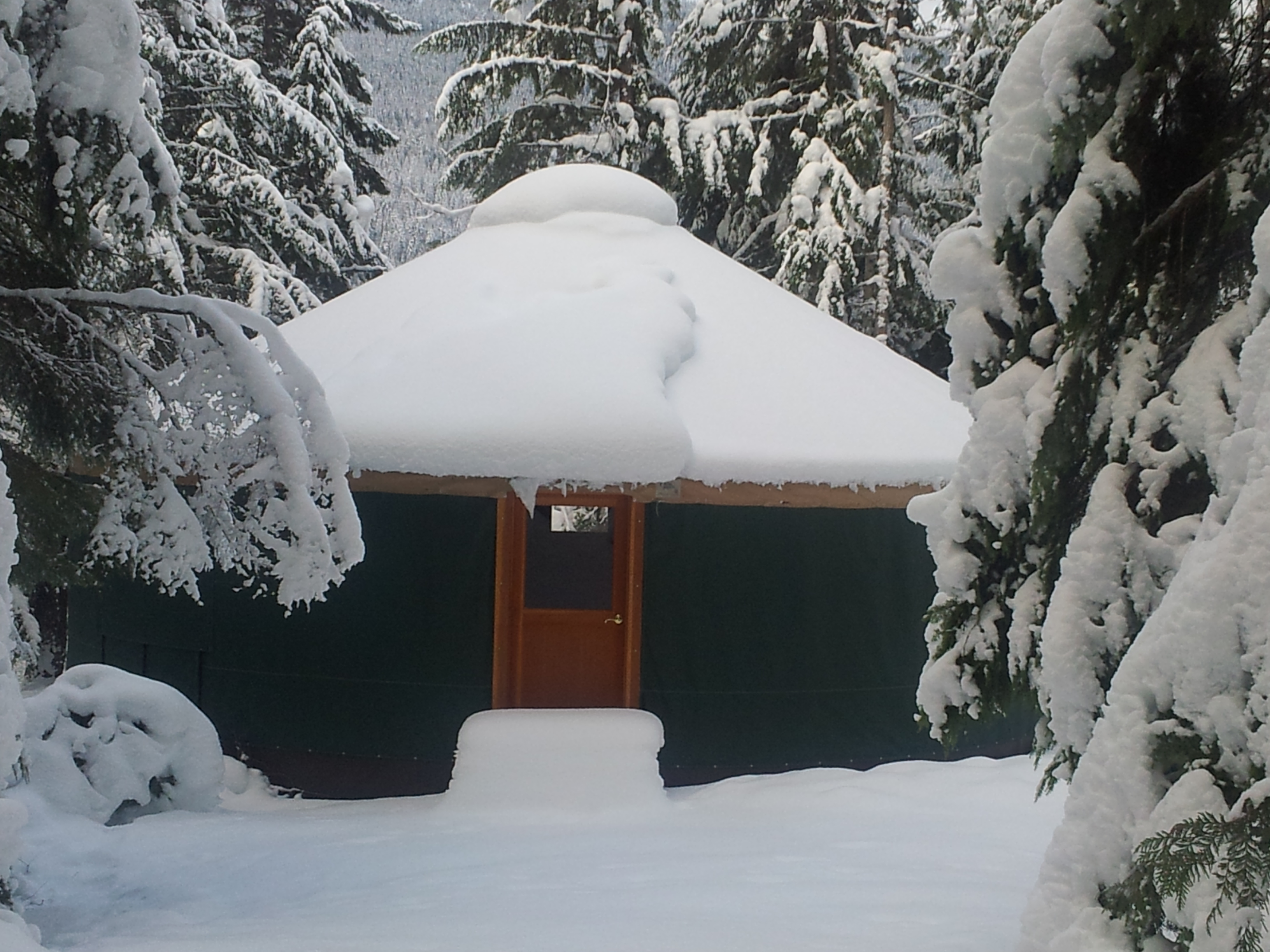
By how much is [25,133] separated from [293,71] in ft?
35.0

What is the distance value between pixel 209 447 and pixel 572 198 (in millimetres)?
5026

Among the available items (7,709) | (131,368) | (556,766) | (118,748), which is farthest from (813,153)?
(7,709)

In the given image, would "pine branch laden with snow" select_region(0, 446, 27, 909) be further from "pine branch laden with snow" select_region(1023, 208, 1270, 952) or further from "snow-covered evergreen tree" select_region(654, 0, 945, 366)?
"snow-covered evergreen tree" select_region(654, 0, 945, 366)

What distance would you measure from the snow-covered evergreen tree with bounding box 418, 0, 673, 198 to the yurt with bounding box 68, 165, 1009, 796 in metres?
7.57

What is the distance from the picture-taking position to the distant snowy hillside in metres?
27.8

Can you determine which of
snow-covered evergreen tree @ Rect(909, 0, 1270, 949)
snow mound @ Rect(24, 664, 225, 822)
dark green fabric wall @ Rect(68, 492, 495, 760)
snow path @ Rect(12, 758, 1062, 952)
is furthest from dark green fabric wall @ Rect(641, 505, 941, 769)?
snow-covered evergreen tree @ Rect(909, 0, 1270, 949)

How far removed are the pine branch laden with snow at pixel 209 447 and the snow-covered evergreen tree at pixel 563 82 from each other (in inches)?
409

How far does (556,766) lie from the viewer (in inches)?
222

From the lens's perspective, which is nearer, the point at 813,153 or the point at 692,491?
the point at 692,491

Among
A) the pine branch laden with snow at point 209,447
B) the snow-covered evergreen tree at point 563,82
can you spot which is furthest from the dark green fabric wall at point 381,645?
the snow-covered evergreen tree at point 563,82

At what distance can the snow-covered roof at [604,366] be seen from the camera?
5648mm

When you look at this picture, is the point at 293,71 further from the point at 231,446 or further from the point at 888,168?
the point at 231,446

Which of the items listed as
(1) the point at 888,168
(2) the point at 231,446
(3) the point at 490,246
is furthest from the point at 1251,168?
(1) the point at 888,168

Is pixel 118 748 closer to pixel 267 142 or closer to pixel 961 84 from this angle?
pixel 267 142
